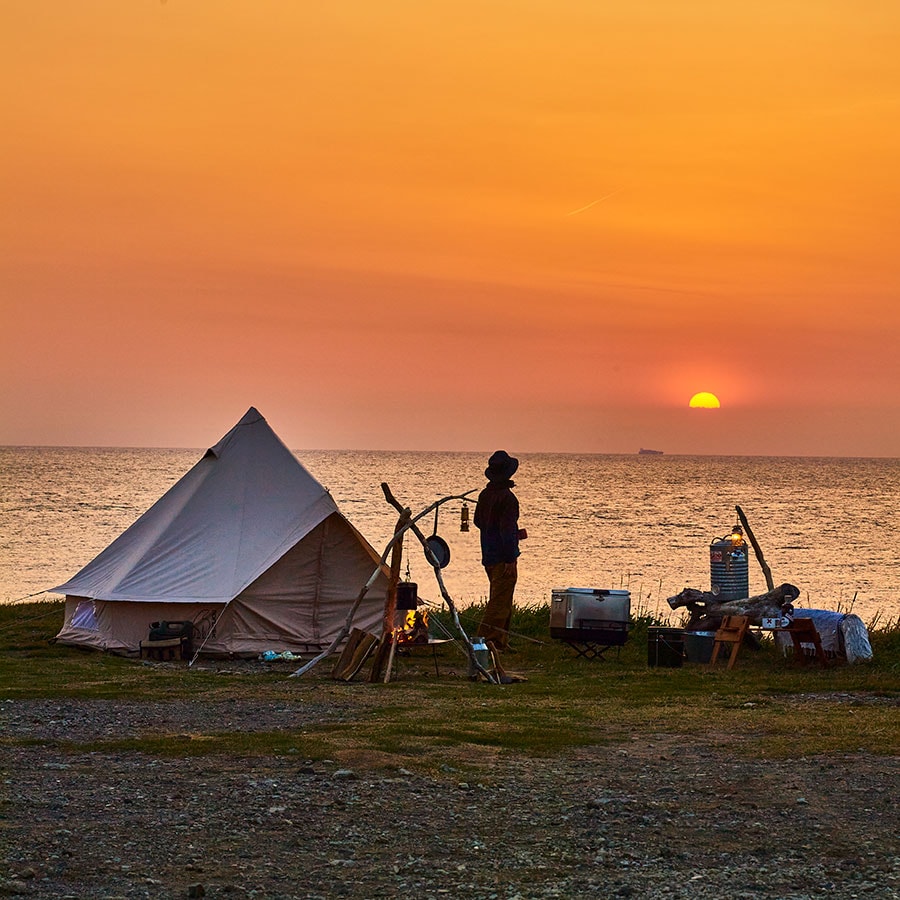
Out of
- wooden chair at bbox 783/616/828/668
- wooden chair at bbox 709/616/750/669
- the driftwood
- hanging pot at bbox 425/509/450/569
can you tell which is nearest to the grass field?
wooden chair at bbox 783/616/828/668

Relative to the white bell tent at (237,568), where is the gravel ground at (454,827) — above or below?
below

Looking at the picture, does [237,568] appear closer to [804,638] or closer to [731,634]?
[731,634]

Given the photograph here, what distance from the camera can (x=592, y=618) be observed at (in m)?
16.2

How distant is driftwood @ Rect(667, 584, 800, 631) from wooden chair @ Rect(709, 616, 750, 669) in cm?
10

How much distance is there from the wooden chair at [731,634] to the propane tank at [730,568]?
1247 mm

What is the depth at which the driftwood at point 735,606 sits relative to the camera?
622 inches

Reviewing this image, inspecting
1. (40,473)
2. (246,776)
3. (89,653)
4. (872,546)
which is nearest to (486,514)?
(89,653)

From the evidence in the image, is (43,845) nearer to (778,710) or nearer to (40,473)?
(778,710)

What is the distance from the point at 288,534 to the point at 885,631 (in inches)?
309

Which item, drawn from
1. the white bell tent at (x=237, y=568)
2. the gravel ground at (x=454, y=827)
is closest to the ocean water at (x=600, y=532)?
the white bell tent at (x=237, y=568)

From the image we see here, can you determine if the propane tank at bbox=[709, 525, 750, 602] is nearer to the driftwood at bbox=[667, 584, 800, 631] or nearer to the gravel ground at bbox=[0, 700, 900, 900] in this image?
the driftwood at bbox=[667, 584, 800, 631]

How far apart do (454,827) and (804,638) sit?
357 inches

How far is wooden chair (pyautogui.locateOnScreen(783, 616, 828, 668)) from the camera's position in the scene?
15477mm

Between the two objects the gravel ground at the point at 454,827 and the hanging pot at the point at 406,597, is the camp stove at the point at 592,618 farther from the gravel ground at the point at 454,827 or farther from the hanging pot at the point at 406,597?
the gravel ground at the point at 454,827
